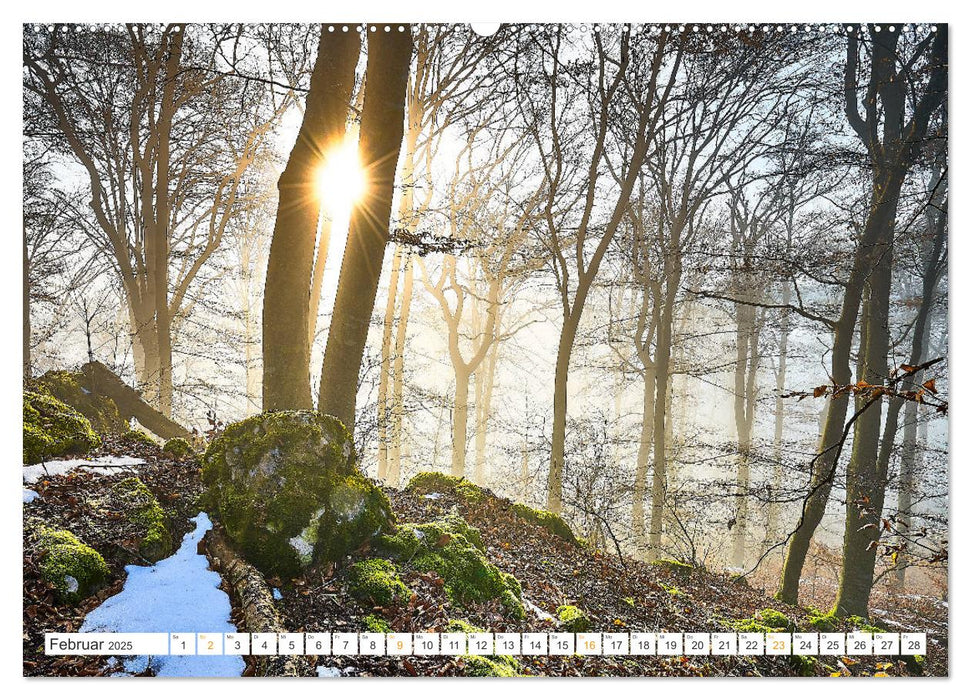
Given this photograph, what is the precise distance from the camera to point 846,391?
123 cm

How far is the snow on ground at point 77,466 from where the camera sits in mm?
2711

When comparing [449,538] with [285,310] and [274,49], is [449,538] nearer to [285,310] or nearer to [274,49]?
[285,310]

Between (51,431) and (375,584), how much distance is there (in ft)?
7.32

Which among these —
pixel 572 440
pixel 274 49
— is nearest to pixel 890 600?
pixel 572 440

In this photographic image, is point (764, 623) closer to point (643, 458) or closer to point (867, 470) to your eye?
point (867, 470)

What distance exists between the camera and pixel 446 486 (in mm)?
4293

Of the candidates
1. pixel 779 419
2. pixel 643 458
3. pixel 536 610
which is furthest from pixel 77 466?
pixel 779 419

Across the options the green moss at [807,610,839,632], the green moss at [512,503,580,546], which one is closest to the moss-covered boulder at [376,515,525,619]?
the green moss at [512,503,580,546]

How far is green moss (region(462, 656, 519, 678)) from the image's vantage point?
2410mm

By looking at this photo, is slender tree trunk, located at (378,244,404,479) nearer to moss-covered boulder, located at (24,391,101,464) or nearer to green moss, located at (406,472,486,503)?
green moss, located at (406,472,486,503)

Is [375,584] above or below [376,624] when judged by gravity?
above

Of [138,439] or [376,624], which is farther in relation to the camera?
[138,439]

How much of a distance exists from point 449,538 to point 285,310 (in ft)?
6.60

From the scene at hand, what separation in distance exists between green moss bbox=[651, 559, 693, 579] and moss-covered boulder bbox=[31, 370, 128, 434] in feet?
15.5
